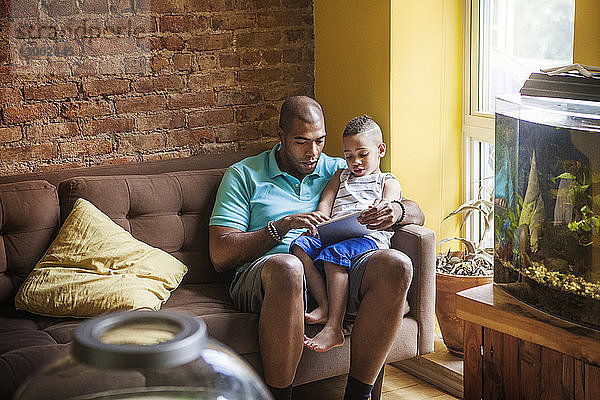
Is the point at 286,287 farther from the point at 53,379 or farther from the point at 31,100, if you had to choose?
the point at 53,379

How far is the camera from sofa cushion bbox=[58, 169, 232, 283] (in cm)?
262

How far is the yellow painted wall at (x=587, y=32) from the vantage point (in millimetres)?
2238

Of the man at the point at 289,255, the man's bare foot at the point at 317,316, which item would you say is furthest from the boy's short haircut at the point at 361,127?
the man's bare foot at the point at 317,316

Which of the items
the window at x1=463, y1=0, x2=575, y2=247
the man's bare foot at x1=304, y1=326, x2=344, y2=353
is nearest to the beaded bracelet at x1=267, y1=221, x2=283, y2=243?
the man's bare foot at x1=304, y1=326, x2=344, y2=353

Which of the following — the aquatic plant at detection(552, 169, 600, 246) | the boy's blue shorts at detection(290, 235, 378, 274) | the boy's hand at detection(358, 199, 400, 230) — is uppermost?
the aquatic plant at detection(552, 169, 600, 246)

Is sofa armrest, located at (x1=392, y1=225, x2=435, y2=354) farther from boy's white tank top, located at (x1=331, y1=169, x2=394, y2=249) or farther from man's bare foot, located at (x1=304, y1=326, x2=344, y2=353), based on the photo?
man's bare foot, located at (x1=304, y1=326, x2=344, y2=353)

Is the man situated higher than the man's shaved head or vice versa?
the man's shaved head

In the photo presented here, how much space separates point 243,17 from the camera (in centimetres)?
326

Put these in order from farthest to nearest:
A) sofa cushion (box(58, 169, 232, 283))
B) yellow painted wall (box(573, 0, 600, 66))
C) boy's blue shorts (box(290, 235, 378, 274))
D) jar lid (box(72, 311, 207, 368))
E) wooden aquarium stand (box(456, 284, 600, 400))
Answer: sofa cushion (box(58, 169, 232, 283)) → boy's blue shorts (box(290, 235, 378, 274)) → yellow painted wall (box(573, 0, 600, 66)) → wooden aquarium stand (box(456, 284, 600, 400)) → jar lid (box(72, 311, 207, 368))

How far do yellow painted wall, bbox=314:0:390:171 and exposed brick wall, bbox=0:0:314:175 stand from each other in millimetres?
110

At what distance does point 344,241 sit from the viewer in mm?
2562

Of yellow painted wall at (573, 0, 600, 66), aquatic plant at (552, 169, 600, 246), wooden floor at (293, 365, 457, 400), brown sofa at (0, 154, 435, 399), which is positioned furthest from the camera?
wooden floor at (293, 365, 457, 400)

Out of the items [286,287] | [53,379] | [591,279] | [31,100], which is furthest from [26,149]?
[53,379]

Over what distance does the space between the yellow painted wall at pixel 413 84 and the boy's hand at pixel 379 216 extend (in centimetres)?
51
